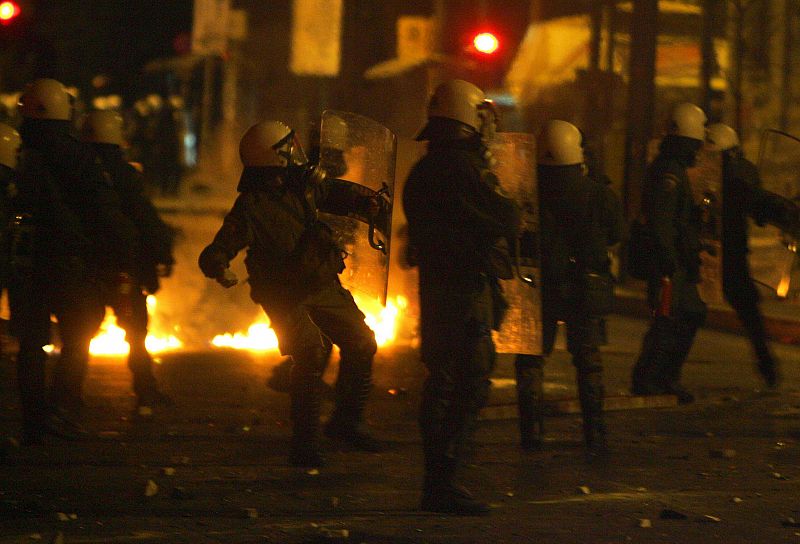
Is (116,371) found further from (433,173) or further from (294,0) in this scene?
(294,0)

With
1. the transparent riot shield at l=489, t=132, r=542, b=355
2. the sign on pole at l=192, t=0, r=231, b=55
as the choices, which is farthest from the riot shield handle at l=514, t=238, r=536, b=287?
the sign on pole at l=192, t=0, r=231, b=55

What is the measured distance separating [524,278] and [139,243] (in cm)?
255

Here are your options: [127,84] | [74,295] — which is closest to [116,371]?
[74,295]

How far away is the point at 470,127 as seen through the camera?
581 cm

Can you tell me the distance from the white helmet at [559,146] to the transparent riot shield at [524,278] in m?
0.36

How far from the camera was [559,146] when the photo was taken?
7.05 metres

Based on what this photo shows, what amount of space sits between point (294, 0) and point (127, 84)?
78.4 ft

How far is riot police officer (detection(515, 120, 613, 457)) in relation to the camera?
7.09 m

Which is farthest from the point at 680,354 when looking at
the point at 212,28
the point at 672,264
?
the point at 212,28

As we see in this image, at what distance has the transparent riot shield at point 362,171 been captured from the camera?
6.82 m

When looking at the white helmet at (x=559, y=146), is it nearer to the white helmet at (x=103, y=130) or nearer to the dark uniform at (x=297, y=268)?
the dark uniform at (x=297, y=268)

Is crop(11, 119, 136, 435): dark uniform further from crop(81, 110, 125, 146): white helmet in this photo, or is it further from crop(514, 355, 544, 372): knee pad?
crop(514, 355, 544, 372): knee pad

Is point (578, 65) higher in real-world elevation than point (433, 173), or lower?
higher

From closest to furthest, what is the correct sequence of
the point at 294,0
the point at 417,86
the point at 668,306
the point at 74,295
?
the point at 74,295 < the point at 668,306 < the point at 417,86 < the point at 294,0
